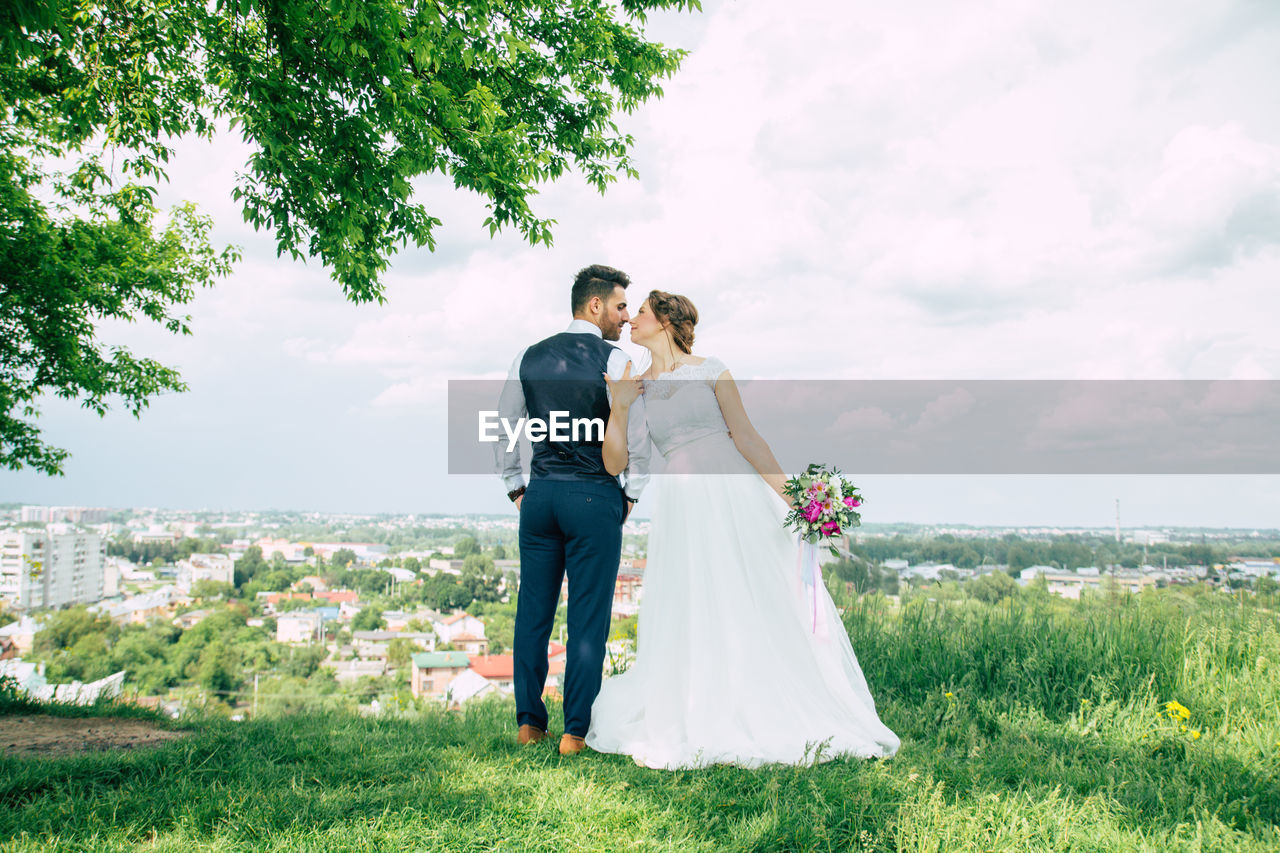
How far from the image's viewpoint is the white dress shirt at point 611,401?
3.74m

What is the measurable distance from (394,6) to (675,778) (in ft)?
15.3

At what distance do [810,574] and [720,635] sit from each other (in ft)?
2.18

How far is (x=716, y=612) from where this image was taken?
3736mm

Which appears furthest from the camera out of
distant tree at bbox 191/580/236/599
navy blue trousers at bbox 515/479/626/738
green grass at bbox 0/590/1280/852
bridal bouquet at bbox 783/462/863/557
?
distant tree at bbox 191/580/236/599

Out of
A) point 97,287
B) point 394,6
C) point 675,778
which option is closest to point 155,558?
point 97,287

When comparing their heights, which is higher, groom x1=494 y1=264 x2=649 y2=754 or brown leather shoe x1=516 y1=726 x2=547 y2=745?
groom x1=494 y1=264 x2=649 y2=754

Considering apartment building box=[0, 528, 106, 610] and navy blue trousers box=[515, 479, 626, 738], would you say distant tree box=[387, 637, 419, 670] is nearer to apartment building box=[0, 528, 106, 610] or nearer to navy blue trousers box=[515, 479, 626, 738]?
apartment building box=[0, 528, 106, 610]

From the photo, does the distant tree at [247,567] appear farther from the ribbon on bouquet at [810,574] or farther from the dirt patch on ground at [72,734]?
the ribbon on bouquet at [810,574]

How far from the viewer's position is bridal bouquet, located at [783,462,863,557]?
3.85 m

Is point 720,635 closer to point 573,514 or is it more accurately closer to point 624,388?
point 573,514

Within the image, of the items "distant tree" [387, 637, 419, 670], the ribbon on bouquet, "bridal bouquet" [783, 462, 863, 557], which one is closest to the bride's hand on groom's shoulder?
"bridal bouquet" [783, 462, 863, 557]

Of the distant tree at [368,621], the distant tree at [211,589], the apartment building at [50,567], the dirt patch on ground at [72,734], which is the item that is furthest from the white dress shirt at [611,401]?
the distant tree at [211,589]

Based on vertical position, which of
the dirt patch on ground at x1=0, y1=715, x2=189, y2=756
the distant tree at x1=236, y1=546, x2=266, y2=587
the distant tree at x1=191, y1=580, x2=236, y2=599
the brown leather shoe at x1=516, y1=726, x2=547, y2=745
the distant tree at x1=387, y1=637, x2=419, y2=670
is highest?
the brown leather shoe at x1=516, y1=726, x2=547, y2=745

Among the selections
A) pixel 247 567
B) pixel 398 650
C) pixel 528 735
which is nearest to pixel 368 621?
pixel 398 650
